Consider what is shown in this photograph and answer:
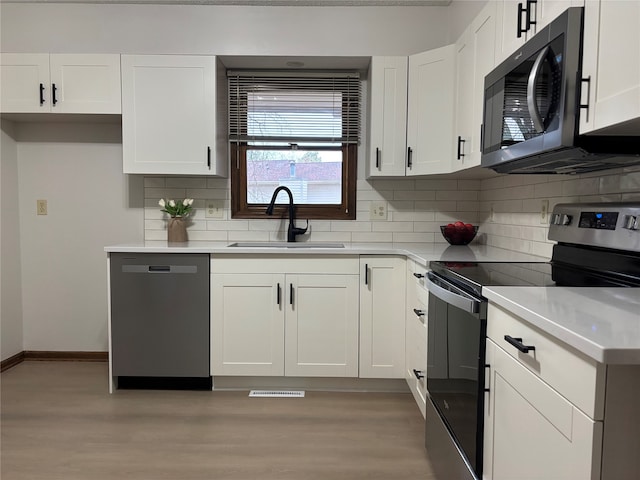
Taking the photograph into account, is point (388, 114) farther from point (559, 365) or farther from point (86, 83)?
point (559, 365)

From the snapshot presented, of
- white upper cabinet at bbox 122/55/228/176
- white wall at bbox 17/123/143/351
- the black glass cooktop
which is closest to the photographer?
the black glass cooktop

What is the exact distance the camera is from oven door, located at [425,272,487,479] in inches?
53.1

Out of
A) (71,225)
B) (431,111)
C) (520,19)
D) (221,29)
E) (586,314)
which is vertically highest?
(221,29)

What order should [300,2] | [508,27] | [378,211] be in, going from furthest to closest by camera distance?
[378,211], [300,2], [508,27]

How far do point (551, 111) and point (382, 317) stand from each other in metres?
1.56

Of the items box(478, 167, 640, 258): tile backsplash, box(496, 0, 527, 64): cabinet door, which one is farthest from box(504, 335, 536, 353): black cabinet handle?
box(496, 0, 527, 64): cabinet door

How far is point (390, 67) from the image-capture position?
8.89 feet

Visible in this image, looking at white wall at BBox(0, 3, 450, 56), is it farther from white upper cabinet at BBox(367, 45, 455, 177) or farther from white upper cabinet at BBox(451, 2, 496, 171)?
white upper cabinet at BBox(451, 2, 496, 171)

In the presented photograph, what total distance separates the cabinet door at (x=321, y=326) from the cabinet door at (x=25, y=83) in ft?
6.28

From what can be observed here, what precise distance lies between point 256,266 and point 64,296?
5.20 feet

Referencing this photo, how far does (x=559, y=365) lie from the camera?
0.91 meters

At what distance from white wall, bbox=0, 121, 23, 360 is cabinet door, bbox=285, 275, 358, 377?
6.52 feet

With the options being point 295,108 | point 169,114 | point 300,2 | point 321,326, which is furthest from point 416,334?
point 300,2

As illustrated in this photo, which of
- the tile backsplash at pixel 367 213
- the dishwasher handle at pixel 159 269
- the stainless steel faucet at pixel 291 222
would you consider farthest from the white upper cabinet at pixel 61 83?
the stainless steel faucet at pixel 291 222
